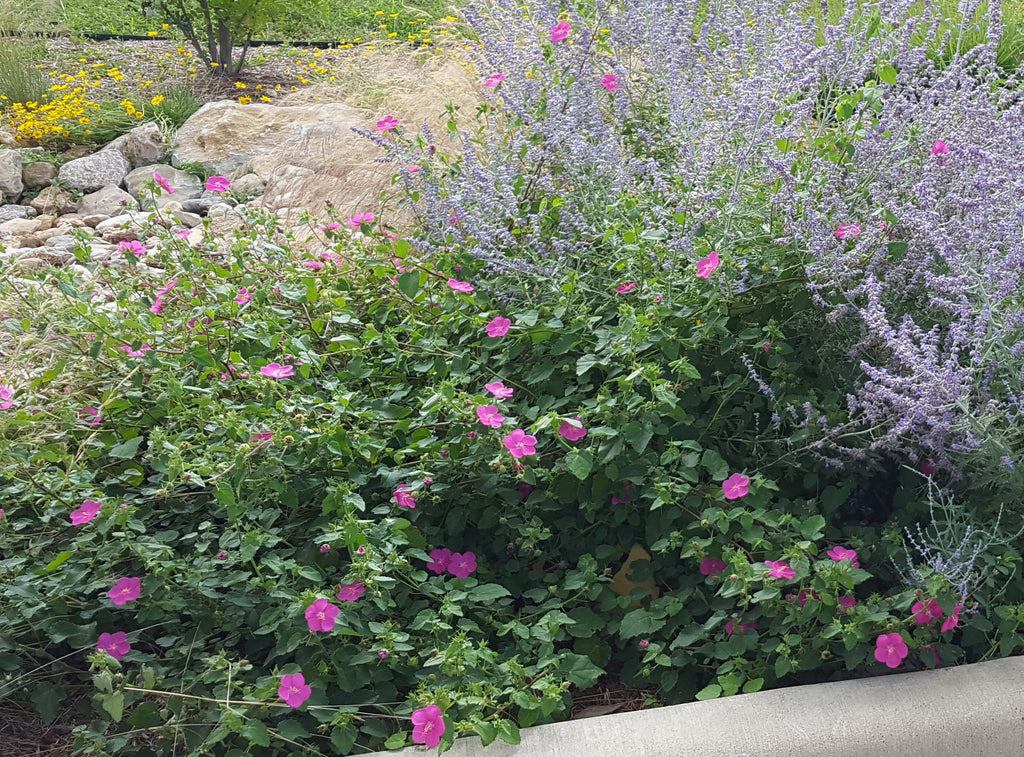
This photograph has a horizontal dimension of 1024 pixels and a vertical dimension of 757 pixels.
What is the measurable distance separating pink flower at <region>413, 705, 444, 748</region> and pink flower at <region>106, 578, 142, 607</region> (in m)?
0.58

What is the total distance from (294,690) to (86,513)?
21.1 inches

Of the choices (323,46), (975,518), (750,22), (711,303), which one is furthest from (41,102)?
(975,518)

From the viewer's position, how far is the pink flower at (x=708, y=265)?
5.72 feet

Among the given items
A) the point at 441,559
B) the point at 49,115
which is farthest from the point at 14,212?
the point at 441,559

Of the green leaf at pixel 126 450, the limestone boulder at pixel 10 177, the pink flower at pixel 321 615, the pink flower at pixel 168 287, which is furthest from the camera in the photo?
the limestone boulder at pixel 10 177

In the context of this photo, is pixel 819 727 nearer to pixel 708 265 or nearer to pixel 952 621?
pixel 952 621

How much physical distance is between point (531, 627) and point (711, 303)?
0.69m

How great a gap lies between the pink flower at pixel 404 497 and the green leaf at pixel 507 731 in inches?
16.5

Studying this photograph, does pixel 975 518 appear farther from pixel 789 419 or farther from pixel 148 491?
pixel 148 491

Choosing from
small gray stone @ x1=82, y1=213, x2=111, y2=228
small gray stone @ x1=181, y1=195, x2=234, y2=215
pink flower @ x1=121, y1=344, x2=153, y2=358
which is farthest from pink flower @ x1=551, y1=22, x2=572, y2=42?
small gray stone @ x1=82, y1=213, x2=111, y2=228

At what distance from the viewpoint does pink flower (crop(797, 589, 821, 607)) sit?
1574 millimetres

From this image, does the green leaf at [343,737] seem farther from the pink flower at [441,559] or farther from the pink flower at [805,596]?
the pink flower at [805,596]

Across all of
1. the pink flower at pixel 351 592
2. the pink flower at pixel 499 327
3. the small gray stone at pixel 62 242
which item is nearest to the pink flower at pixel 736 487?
the pink flower at pixel 499 327

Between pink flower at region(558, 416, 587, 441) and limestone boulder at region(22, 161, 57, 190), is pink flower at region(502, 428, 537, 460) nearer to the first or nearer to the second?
pink flower at region(558, 416, 587, 441)
